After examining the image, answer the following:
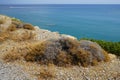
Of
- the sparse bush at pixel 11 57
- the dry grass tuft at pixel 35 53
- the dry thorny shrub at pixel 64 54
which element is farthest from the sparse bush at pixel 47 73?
the sparse bush at pixel 11 57

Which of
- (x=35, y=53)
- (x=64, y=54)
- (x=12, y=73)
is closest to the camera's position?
(x=12, y=73)

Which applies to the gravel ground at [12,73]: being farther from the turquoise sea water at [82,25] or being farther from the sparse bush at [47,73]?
the turquoise sea water at [82,25]

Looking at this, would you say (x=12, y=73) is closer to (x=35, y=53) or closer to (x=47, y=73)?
(x=47, y=73)

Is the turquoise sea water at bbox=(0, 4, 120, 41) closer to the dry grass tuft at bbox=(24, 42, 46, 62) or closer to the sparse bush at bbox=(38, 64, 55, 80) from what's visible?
the dry grass tuft at bbox=(24, 42, 46, 62)

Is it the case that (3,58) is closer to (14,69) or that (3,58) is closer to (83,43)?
(14,69)

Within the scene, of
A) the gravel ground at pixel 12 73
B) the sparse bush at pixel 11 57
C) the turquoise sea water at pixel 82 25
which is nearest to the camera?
the gravel ground at pixel 12 73

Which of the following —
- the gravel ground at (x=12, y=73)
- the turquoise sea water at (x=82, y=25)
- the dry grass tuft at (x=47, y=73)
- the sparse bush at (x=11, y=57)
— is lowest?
the turquoise sea water at (x=82, y=25)

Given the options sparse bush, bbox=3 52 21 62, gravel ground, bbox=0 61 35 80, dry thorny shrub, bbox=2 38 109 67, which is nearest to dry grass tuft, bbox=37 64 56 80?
gravel ground, bbox=0 61 35 80

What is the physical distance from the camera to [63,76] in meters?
10.5

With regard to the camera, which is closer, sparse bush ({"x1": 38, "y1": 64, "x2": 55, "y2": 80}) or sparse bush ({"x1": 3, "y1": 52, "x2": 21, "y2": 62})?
sparse bush ({"x1": 38, "y1": 64, "x2": 55, "y2": 80})

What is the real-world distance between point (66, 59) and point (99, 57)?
187cm

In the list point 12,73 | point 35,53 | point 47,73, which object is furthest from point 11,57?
point 47,73

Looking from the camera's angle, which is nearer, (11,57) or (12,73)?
(12,73)

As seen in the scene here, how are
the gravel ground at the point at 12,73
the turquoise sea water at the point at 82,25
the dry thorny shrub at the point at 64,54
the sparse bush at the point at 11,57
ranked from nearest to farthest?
the gravel ground at the point at 12,73
the dry thorny shrub at the point at 64,54
the sparse bush at the point at 11,57
the turquoise sea water at the point at 82,25
